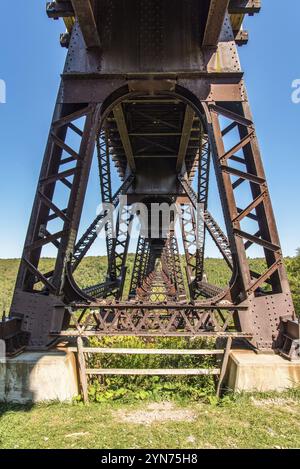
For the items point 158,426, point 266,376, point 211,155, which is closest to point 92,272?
point 211,155

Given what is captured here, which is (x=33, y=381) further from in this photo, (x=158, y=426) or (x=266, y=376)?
(x=266, y=376)

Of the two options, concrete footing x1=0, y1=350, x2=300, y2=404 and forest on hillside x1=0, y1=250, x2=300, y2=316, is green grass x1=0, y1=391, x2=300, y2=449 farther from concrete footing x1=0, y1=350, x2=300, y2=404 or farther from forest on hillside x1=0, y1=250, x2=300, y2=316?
forest on hillside x1=0, y1=250, x2=300, y2=316

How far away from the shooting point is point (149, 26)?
625 centimetres

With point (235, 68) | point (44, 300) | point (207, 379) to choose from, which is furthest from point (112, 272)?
point (235, 68)

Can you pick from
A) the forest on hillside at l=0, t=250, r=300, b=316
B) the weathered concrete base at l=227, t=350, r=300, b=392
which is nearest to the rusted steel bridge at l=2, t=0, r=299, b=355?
the weathered concrete base at l=227, t=350, r=300, b=392

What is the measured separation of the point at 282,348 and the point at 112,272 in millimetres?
7519

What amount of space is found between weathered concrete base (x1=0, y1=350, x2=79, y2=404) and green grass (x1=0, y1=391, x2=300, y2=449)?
0.14 meters

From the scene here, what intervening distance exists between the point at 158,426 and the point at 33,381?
186 centimetres

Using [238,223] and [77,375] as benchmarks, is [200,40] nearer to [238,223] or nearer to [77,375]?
[238,223]

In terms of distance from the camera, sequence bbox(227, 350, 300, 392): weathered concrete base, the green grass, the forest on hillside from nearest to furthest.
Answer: the green grass
bbox(227, 350, 300, 392): weathered concrete base
the forest on hillside

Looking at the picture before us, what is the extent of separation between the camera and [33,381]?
13.7 ft

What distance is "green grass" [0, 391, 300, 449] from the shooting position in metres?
3.15

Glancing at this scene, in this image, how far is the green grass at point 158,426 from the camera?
315 cm
